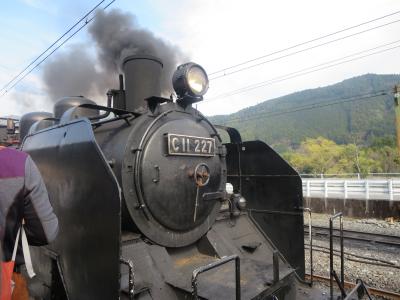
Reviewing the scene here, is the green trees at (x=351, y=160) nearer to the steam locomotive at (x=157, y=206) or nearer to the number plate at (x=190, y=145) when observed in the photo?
the steam locomotive at (x=157, y=206)

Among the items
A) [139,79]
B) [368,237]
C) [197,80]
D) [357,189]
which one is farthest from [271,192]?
[357,189]

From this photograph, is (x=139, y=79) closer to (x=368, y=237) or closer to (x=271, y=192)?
(x=271, y=192)

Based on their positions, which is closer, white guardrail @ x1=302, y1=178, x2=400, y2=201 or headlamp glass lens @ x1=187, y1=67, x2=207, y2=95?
headlamp glass lens @ x1=187, y1=67, x2=207, y2=95

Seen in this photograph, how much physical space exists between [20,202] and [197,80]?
246 cm

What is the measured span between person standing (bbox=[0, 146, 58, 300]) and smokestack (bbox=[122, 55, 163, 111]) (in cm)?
216

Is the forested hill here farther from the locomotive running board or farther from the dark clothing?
the dark clothing

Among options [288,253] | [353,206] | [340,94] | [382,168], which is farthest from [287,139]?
[288,253]

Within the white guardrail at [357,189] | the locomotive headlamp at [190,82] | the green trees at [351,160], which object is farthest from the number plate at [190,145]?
the green trees at [351,160]

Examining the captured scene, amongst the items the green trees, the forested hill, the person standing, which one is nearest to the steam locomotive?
the person standing

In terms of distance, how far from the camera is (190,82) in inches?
146

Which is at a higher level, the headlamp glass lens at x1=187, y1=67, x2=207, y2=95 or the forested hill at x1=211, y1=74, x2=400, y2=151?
the forested hill at x1=211, y1=74, x2=400, y2=151

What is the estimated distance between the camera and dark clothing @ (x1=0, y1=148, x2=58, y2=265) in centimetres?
174

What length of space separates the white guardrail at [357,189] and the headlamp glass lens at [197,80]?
11.1m

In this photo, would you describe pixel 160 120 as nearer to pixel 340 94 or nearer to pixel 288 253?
pixel 288 253
